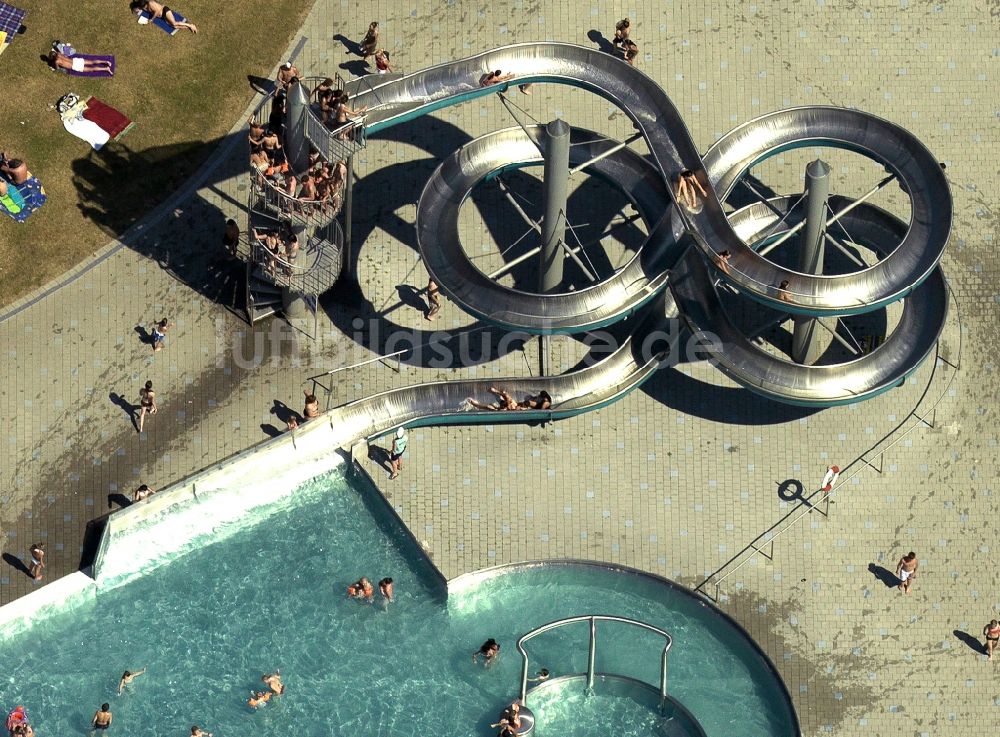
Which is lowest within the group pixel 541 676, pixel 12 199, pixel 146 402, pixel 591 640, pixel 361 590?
pixel 591 640

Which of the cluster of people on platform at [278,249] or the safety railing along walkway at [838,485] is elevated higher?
the cluster of people on platform at [278,249]

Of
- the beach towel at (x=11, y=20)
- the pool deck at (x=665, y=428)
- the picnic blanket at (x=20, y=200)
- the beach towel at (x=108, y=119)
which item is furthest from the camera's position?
the beach towel at (x=11, y=20)

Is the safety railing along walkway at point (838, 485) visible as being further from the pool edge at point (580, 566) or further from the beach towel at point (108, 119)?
the beach towel at point (108, 119)

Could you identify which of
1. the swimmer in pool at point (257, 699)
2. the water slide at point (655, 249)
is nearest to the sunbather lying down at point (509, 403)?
the water slide at point (655, 249)

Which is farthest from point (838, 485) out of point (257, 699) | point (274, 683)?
point (257, 699)

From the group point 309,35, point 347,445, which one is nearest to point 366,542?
point 347,445

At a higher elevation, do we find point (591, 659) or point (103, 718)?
point (103, 718)

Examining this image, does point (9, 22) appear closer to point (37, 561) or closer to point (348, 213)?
point (348, 213)

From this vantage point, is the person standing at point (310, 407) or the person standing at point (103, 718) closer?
the person standing at point (103, 718)
